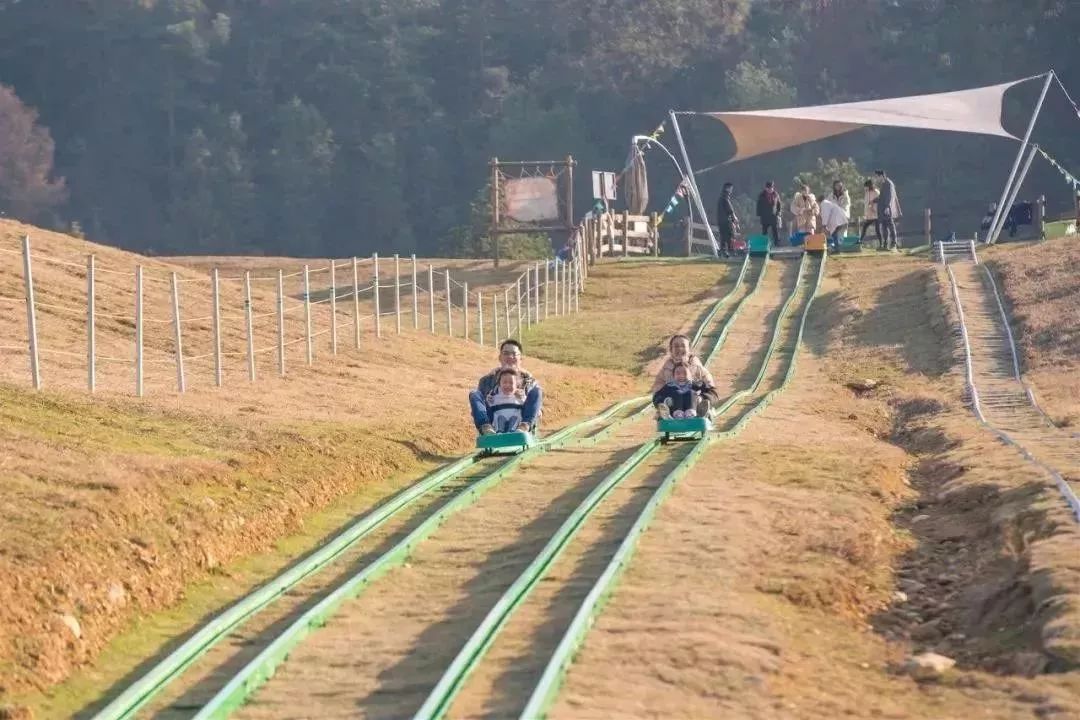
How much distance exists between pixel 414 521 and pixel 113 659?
3.95 metres

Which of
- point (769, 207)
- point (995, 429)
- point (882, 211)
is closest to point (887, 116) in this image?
point (882, 211)

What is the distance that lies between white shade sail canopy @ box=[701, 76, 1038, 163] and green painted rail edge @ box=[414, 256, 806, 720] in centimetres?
2701

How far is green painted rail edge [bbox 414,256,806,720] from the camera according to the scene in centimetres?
914

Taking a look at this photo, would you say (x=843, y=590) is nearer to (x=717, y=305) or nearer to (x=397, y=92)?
(x=717, y=305)

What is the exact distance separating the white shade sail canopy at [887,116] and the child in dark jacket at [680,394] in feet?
82.9

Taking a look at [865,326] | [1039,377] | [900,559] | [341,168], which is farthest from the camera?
[341,168]

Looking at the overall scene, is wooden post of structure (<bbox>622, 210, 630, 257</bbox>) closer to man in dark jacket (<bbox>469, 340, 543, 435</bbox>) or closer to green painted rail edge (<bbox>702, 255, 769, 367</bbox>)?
green painted rail edge (<bbox>702, 255, 769, 367</bbox>)

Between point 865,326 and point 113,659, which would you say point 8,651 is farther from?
point 865,326

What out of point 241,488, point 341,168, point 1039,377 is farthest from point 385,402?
point 341,168

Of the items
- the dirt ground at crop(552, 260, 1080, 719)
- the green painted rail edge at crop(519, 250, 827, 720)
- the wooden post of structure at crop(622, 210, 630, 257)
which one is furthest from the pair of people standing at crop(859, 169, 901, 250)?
the green painted rail edge at crop(519, 250, 827, 720)

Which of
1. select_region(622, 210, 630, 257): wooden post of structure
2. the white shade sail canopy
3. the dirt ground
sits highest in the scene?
the white shade sail canopy

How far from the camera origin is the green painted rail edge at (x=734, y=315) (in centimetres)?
3055

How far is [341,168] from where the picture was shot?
76062 mm

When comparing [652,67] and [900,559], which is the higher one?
[652,67]
